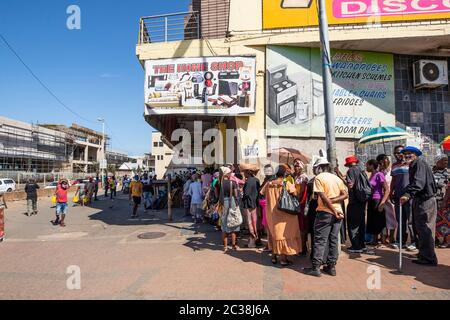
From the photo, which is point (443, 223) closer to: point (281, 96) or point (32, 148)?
point (281, 96)

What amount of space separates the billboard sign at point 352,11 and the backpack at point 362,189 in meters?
Result: 5.92

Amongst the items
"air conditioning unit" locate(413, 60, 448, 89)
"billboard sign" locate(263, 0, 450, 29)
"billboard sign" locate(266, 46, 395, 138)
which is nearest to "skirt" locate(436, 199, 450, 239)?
"billboard sign" locate(266, 46, 395, 138)

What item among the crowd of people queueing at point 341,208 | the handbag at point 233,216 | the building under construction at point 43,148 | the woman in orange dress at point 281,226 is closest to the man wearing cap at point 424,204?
the crowd of people queueing at point 341,208

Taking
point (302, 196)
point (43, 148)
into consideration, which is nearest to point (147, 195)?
point (302, 196)

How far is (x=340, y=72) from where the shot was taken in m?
9.66

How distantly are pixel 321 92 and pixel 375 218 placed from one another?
4.80 m

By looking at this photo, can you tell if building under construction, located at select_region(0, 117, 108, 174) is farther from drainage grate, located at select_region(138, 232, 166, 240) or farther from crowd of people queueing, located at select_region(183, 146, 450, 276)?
crowd of people queueing, located at select_region(183, 146, 450, 276)

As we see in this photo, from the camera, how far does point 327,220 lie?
4727 mm

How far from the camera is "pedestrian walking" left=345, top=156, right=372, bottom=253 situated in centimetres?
561

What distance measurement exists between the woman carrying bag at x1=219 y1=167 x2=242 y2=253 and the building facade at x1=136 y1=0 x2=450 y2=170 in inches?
120

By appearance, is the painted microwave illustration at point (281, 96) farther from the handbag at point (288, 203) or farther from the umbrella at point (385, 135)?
the handbag at point (288, 203)

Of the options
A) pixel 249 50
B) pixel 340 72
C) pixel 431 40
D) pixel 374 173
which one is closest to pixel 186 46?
pixel 249 50

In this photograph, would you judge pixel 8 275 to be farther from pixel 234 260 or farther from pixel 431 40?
pixel 431 40
